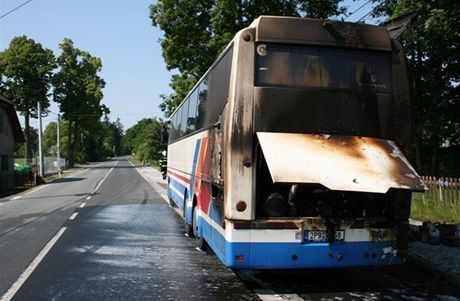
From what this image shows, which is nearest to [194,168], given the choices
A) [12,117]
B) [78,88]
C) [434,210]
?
[434,210]

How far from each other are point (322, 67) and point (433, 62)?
15706mm

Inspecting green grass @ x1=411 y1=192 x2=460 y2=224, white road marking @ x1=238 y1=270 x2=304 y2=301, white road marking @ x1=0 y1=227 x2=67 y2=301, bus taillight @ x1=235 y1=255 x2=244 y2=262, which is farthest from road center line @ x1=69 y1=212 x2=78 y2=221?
bus taillight @ x1=235 y1=255 x2=244 y2=262

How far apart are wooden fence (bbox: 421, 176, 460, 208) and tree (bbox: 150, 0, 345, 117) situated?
51.7 feet

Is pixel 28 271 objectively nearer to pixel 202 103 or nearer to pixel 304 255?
pixel 202 103

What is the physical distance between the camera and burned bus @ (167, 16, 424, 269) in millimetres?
6281

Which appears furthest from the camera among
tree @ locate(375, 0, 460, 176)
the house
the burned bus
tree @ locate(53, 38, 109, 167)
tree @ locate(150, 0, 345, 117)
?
tree @ locate(53, 38, 109, 167)

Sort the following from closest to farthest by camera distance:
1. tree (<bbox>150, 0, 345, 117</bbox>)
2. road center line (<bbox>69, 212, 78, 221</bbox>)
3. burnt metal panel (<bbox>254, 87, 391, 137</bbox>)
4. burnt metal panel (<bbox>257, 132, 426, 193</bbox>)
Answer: burnt metal panel (<bbox>257, 132, 426, 193</bbox>) < burnt metal panel (<bbox>254, 87, 391, 137</bbox>) < road center line (<bbox>69, 212, 78, 221</bbox>) < tree (<bbox>150, 0, 345, 117</bbox>)

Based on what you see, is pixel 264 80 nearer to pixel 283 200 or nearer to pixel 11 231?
pixel 283 200

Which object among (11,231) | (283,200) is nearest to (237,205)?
(283,200)

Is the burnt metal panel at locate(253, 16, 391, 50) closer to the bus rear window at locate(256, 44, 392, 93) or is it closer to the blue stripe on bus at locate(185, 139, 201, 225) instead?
the bus rear window at locate(256, 44, 392, 93)

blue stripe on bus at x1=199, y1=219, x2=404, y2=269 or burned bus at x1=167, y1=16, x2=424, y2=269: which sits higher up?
burned bus at x1=167, y1=16, x2=424, y2=269

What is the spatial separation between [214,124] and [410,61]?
15.7 metres

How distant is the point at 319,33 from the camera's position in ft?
22.2

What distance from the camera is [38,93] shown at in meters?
65.0
